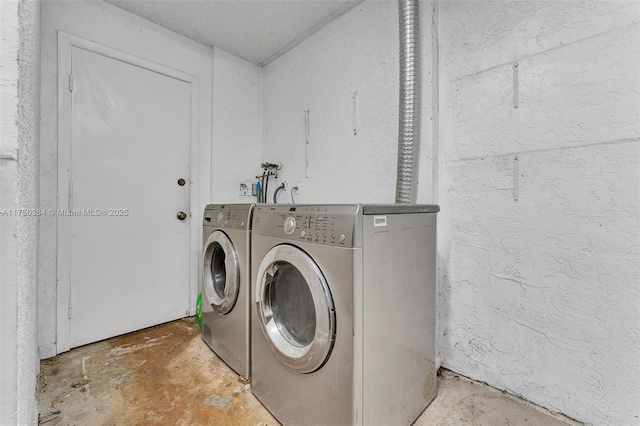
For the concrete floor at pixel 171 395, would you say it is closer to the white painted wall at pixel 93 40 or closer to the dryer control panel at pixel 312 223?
the white painted wall at pixel 93 40

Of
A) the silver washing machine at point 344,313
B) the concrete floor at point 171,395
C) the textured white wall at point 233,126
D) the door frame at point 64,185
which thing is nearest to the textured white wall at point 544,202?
the concrete floor at point 171,395

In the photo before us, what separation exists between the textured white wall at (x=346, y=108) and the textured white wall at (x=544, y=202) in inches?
10.0

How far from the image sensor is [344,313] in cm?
98

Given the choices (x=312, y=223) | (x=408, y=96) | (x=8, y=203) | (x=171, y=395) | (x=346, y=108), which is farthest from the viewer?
(x=346, y=108)

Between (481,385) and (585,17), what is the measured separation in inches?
75.3

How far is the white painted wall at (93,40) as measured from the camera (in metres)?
1.80

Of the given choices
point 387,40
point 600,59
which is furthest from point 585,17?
point 387,40

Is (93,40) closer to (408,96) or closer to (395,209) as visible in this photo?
(408,96)

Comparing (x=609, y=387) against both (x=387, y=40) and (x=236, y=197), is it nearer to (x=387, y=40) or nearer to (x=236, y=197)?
(x=387, y=40)

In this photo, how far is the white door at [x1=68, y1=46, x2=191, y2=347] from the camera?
194 centimetres

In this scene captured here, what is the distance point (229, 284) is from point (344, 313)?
88 cm

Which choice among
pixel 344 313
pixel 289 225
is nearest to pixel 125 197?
pixel 289 225

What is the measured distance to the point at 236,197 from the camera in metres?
2.78

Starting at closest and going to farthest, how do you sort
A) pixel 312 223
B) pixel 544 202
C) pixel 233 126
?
pixel 312 223, pixel 544 202, pixel 233 126
